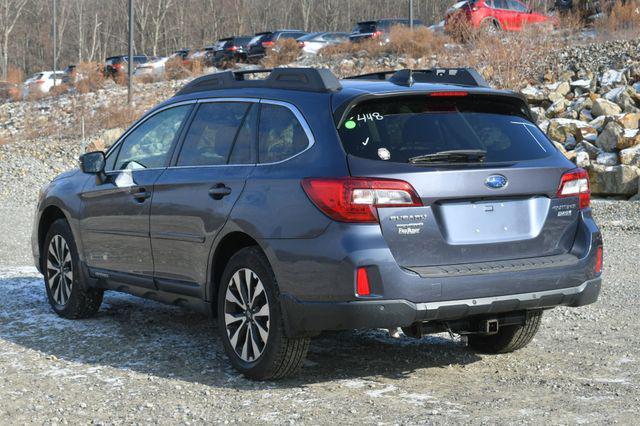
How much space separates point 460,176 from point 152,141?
99.3 inches

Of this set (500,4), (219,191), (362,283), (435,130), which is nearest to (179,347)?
(219,191)

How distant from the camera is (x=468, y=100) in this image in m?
5.88

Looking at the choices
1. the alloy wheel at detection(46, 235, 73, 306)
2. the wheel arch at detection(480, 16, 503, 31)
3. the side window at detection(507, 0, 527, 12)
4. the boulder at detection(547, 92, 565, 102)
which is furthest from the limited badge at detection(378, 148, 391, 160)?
the side window at detection(507, 0, 527, 12)

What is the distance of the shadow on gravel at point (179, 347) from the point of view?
6.20 metres

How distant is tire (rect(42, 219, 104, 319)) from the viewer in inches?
307

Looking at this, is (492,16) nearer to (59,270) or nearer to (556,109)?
(556,109)

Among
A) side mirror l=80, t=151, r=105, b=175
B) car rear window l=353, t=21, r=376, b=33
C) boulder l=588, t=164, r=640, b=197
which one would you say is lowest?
boulder l=588, t=164, r=640, b=197

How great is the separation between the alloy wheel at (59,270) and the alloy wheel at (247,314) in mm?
2264

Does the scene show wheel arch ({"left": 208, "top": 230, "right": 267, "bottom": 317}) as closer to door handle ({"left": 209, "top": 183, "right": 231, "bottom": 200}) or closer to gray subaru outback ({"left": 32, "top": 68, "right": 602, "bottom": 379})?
gray subaru outback ({"left": 32, "top": 68, "right": 602, "bottom": 379})

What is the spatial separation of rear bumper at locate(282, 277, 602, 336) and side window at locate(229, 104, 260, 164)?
100 cm

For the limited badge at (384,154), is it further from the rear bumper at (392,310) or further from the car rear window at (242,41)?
the car rear window at (242,41)

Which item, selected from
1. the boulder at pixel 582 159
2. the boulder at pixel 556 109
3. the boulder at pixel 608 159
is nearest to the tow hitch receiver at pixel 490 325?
the boulder at pixel 582 159

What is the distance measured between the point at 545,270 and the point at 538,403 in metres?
0.71

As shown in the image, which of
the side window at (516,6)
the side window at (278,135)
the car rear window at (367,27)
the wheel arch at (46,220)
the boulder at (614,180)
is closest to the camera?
the side window at (278,135)
